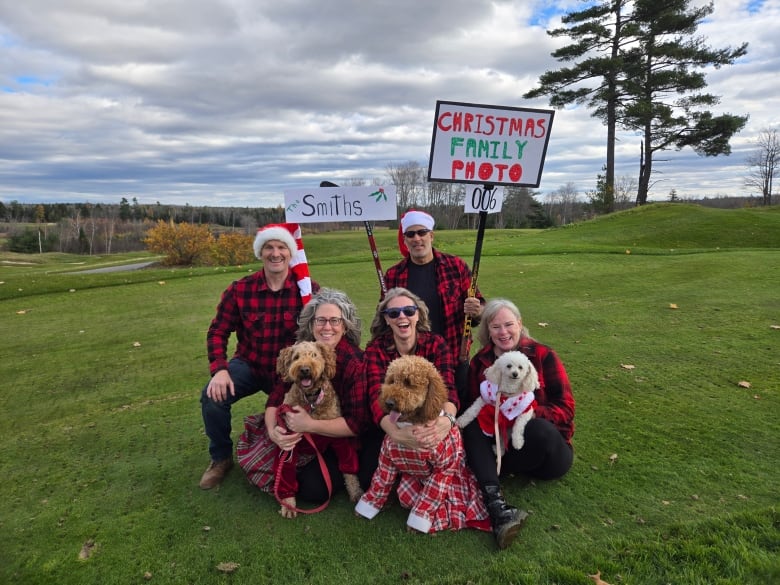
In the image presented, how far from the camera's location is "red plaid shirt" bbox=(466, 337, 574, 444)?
2.96m

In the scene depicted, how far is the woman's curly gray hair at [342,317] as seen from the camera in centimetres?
326

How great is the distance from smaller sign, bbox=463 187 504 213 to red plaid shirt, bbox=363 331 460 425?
5.13 ft

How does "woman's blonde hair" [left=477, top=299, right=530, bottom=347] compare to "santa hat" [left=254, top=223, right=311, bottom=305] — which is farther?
"santa hat" [left=254, top=223, right=311, bottom=305]

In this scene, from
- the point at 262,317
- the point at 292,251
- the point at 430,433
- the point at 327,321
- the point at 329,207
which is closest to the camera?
the point at 430,433

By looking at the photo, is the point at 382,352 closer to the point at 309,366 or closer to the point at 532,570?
the point at 309,366

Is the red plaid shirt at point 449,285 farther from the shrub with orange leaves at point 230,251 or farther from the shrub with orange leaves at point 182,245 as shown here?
the shrub with orange leaves at point 182,245

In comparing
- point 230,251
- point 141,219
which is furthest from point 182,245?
point 141,219

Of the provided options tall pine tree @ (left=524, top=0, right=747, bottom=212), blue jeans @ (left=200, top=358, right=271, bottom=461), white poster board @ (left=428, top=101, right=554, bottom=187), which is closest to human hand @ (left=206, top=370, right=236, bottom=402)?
blue jeans @ (left=200, top=358, right=271, bottom=461)

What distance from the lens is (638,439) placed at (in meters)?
3.42

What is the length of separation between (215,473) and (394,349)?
1.52 meters

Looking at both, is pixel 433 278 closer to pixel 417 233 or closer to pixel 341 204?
pixel 417 233

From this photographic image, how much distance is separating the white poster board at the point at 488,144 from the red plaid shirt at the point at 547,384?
1614 mm

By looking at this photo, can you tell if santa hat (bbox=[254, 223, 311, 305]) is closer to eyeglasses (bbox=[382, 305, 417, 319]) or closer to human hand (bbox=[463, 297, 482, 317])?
eyeglasses (bbox=[382, 305, 417, 319])

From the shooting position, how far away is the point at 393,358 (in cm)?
314
